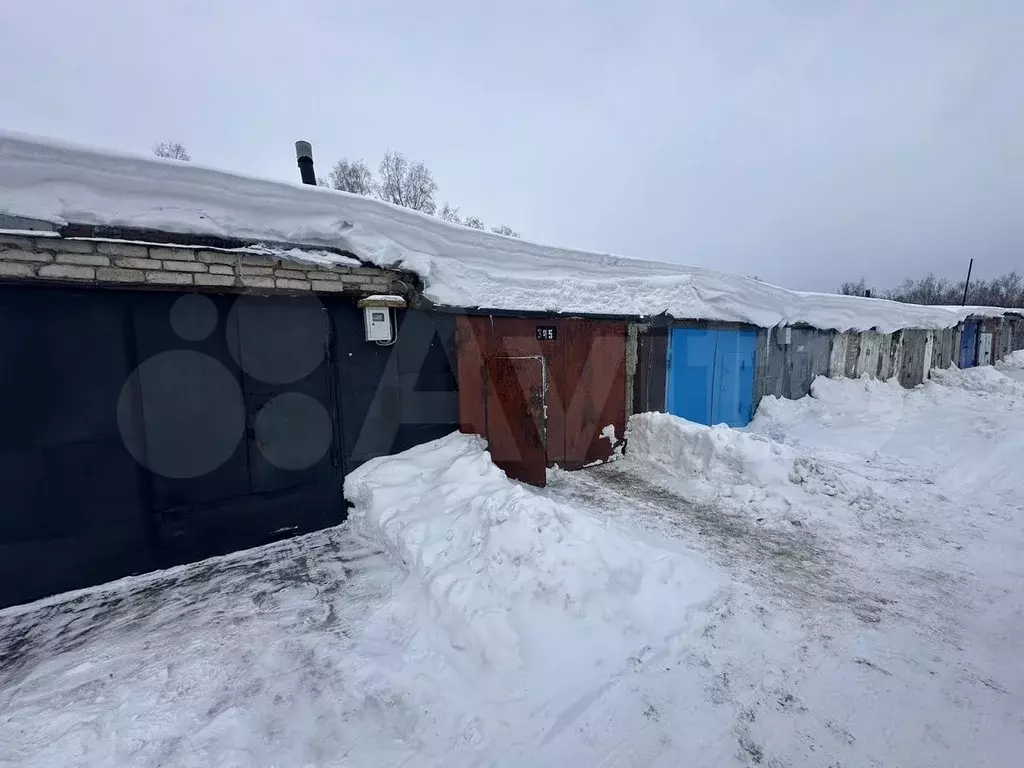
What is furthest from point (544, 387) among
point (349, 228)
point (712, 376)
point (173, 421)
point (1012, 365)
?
point (1012, 365)

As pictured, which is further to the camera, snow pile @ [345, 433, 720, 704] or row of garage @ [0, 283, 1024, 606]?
row of garage @ [0, 283, 1024, 606]

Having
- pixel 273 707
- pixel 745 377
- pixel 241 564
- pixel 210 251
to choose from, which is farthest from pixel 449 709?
pixel 745 377

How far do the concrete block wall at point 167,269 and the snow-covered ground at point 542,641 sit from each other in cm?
204

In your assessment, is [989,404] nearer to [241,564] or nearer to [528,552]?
[528,552]

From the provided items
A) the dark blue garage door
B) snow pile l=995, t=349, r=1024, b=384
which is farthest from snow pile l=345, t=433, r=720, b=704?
snow pile l=995, t=349, r=1024, b=384

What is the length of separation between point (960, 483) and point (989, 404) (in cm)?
680

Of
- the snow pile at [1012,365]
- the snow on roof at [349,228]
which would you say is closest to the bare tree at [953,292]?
the snow pile at [1012,365]

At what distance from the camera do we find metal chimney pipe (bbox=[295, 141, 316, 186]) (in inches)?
191

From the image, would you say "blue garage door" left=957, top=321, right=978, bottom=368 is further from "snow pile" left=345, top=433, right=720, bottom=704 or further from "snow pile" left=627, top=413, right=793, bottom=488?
"snow pile" left=345, top=433, right=720, bottom=704

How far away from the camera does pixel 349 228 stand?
13.3 feet

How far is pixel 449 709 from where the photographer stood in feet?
7.12

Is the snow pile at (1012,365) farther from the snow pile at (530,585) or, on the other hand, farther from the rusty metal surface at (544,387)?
the snow pile at (530,585)

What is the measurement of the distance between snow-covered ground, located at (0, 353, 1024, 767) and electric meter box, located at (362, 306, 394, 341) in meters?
1.36

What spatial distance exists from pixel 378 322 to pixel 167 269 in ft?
5.63
